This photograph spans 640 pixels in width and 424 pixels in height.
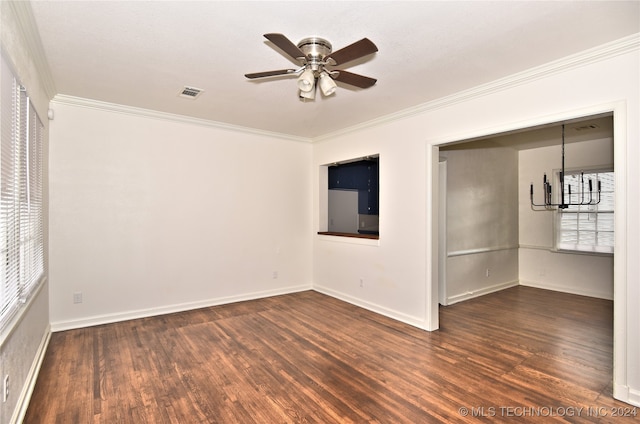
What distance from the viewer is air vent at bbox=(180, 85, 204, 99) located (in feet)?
11.3

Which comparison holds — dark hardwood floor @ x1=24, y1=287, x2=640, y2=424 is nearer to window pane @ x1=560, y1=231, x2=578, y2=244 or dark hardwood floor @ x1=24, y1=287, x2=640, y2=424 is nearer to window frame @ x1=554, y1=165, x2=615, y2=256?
window frame @ x1=554, y1=165, x2=615, y2=256

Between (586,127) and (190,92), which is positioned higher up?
(190,92)

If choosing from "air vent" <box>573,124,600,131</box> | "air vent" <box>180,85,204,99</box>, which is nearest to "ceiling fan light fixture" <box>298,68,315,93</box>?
"air vent" <box>180,85,204,99</box>

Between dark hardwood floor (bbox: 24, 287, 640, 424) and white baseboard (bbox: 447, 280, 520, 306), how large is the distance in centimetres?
50

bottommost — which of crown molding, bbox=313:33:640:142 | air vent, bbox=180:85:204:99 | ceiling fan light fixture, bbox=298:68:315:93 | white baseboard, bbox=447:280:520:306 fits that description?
white baseboard, bbox=447:280:520:306

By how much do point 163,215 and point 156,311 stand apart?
1.25m

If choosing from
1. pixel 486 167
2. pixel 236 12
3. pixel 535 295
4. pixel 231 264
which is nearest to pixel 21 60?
pixel 236 12

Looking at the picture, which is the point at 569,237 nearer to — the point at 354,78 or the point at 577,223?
the point at 577,223

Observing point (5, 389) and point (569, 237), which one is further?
point (569, 237)

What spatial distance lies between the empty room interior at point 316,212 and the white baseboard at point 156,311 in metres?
0.02

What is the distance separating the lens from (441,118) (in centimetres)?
Answer: 373

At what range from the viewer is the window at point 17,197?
6.26 feet

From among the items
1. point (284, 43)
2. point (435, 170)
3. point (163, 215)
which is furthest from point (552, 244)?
point (163, 215)

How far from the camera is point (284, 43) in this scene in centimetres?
202
